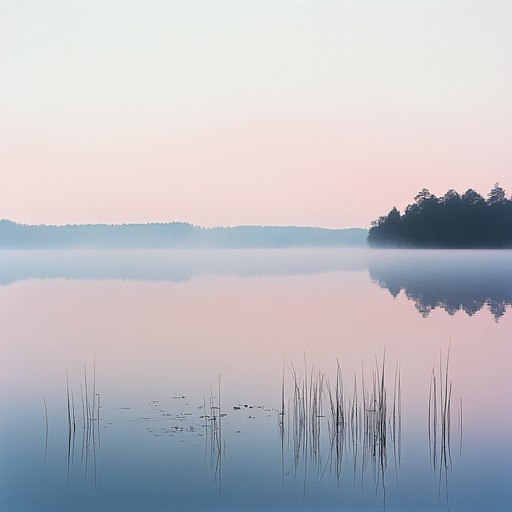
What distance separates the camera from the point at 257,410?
6.15 meters

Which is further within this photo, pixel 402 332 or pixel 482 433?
pixel 402 332

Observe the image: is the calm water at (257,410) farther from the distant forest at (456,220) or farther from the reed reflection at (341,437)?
the distant forest at (456,220)

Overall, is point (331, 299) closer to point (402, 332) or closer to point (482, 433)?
point (402, 332)

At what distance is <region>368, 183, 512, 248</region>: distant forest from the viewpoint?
14.7 m

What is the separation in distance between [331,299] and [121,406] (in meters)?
8.28

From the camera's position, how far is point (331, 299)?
1412cm

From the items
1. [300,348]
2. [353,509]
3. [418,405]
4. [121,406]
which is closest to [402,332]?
[300,348]

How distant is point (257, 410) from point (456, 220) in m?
10.6

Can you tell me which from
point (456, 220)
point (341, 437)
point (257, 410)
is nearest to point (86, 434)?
point (257, 410)

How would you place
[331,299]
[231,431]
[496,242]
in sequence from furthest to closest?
[496,242], [331,299], [231,431]

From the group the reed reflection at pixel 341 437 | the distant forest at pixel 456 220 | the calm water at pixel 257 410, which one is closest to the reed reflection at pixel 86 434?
the calm water at pixel 257 410

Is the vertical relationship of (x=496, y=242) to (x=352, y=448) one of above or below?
above

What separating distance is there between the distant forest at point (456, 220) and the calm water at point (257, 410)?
2.96m

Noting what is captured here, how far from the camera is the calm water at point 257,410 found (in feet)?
15.7
